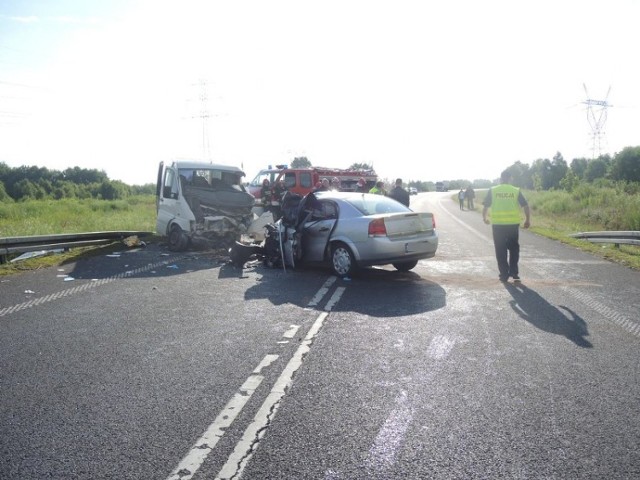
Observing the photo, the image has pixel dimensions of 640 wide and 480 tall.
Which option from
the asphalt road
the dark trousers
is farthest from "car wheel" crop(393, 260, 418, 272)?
the asphalt road

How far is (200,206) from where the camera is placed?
14227 millimetres

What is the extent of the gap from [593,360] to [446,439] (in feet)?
7.40

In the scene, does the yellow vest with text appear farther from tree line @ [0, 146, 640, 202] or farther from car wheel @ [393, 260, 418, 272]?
tree line @ [0, 146, 640, 202]

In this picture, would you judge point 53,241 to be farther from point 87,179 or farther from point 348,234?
point 87,179

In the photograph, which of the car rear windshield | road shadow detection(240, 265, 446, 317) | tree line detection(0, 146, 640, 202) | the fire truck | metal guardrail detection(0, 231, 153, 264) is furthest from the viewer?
tree line detection(0, 146, 640, 202)

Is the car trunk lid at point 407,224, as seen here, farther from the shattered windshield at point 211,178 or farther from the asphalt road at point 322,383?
the shattered windshield at point 211,178

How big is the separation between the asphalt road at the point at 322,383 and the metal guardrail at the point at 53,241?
3.65 meters

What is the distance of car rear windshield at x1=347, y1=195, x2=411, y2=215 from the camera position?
995 centimetres

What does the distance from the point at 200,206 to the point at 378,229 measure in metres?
6.34

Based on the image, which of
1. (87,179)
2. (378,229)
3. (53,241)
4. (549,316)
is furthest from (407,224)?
(87,179)

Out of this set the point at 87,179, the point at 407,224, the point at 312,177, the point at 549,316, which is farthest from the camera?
the point at 87,179

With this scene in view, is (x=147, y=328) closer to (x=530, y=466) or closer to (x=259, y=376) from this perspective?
(x=259, y=376)

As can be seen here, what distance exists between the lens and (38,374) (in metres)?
4.66

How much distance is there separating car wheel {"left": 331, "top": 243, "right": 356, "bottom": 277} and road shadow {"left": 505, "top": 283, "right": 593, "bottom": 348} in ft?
9.02
